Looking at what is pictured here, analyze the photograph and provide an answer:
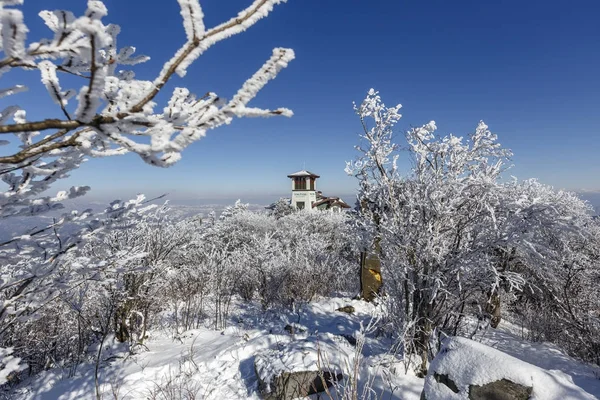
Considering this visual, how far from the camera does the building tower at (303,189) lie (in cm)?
3706

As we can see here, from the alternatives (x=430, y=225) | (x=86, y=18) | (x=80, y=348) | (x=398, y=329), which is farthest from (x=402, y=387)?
(x=80, y=348)

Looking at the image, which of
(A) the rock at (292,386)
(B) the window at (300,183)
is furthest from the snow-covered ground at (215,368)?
(B) the window at (300,183)

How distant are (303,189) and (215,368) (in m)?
32.9

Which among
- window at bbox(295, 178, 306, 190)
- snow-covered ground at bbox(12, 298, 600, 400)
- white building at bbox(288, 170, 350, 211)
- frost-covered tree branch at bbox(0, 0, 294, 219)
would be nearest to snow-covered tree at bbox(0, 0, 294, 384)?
frost-covered tree branch at bbox(0, 0, 294, 219)

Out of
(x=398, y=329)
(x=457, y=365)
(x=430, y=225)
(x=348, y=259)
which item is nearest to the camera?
(x=457, y=365)

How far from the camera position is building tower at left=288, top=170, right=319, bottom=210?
3706cm

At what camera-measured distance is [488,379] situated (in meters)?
2.98

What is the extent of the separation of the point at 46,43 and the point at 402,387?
5.27 meters

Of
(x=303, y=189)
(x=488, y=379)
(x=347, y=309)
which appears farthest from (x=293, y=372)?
(x=303, y=189)

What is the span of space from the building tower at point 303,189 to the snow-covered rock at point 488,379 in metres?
33.2

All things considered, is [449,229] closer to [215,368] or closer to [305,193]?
[215,368]

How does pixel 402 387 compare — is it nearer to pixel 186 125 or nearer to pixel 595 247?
pixel 186 125

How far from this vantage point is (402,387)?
4.30m

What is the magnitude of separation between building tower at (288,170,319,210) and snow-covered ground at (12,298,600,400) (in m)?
29.4
